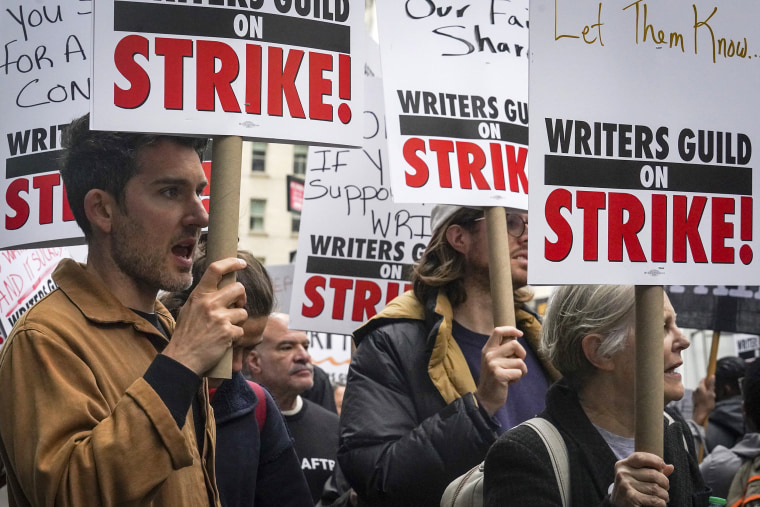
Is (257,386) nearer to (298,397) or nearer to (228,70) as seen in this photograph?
(228,70)

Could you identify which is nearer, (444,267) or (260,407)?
(260,407)

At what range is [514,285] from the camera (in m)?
4.45

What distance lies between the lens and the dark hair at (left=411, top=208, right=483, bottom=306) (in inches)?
171

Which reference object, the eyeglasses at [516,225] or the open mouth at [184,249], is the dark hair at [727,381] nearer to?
the eyeglasses at [516,225]

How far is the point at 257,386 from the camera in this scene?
405 cm

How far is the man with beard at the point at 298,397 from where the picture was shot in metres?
6.00

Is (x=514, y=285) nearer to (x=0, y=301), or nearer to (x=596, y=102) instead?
(x=596, y=102)

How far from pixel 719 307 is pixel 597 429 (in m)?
3.91

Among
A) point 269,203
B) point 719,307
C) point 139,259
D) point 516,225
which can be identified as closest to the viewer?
point 139,259

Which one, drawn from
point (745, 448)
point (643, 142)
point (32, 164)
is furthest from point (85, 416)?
point (745, 448)

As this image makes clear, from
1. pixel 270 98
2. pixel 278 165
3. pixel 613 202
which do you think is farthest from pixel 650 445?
pixel 278 165

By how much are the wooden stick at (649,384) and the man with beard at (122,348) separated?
1048mm

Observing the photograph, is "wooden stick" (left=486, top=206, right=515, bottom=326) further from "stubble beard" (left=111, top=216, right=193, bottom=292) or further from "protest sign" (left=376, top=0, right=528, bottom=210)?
"stubble beard" (left=111, top=216, right=193, bottom=292)

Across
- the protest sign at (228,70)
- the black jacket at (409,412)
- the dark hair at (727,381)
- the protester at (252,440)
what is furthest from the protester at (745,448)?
the dark hair at (727,381)
